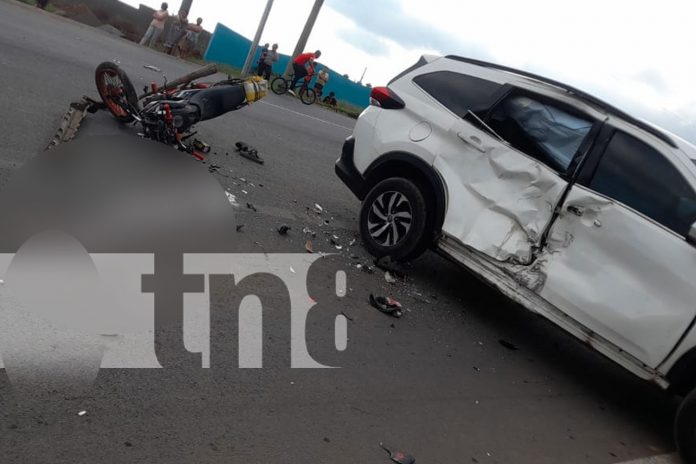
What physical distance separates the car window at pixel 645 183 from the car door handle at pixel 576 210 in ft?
0.65

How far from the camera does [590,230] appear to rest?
16.8 feet

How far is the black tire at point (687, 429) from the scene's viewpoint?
4.47 meters

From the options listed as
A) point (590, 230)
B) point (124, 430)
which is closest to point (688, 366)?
point (590, 230)

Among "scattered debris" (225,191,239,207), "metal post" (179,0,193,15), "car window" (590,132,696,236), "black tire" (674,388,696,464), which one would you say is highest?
"car window" (590,132,696,236)

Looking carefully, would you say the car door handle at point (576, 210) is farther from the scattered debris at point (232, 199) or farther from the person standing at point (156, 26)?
the person standing at point (156, 26)

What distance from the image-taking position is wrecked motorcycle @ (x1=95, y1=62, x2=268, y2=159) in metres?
7.14

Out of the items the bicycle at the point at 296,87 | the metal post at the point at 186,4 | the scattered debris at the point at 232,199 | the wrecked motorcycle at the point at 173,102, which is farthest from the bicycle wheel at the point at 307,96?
the scattered debris at the point at 232,199

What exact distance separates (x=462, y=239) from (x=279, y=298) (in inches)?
70.7

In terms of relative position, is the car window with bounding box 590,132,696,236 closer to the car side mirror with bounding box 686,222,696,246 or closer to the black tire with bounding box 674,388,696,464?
the car side mirror with bounding box 686,222,696,246

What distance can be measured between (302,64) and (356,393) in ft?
58.0

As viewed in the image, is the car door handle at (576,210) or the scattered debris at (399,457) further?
the car door handle at (576,210)

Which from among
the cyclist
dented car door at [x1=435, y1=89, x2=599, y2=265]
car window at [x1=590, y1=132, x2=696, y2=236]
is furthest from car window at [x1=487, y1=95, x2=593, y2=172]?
the cyclist

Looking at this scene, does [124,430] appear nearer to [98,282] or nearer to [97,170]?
[98,282]

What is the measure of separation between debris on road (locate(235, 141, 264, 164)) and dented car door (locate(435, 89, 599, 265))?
11.4ft
